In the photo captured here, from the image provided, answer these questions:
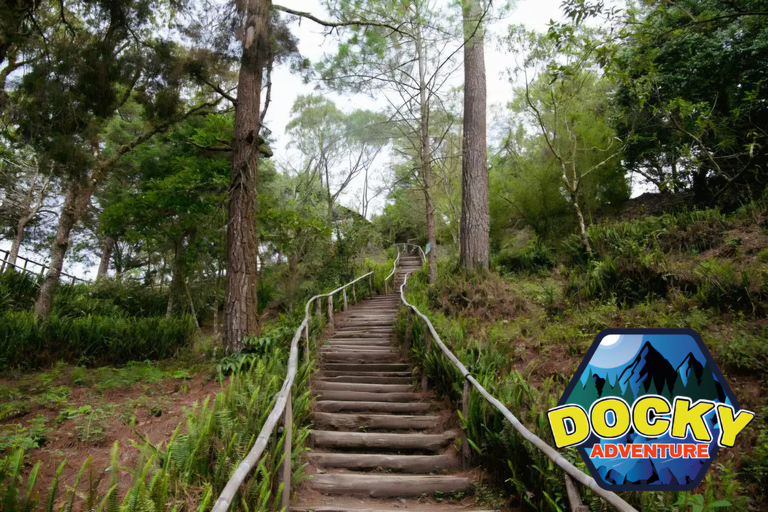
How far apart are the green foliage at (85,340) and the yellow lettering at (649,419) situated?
Result: 28.6 ft

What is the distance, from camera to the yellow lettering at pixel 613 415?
5.53 feet

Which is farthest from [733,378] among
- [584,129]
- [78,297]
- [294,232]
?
[78,297]

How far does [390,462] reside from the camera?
13.1 feet

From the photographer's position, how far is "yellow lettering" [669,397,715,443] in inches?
63.2

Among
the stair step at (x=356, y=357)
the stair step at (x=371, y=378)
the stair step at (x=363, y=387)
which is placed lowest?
the stair step at (x=363, y=387)

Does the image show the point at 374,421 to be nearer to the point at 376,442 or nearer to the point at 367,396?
the point at 376,442

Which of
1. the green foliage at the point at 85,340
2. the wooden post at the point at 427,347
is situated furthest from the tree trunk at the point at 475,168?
the green foliage at the point at 85,340

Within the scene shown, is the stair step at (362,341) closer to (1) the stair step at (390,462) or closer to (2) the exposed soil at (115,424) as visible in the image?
(2) the exposed soil at (115,424)

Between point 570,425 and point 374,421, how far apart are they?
3.46 metres

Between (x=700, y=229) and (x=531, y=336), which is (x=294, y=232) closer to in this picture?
(x=531, y=336)

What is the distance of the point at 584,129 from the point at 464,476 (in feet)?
35.0

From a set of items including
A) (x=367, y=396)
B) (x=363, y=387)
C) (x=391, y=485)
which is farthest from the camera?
(x=363, y=387)

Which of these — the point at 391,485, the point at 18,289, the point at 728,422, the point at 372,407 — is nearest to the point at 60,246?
the point at 18,289

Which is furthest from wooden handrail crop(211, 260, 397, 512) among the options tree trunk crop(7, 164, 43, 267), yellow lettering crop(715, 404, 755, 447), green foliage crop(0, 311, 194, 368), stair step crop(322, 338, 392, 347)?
tree trunk crop(7, 164, 43, 267)
